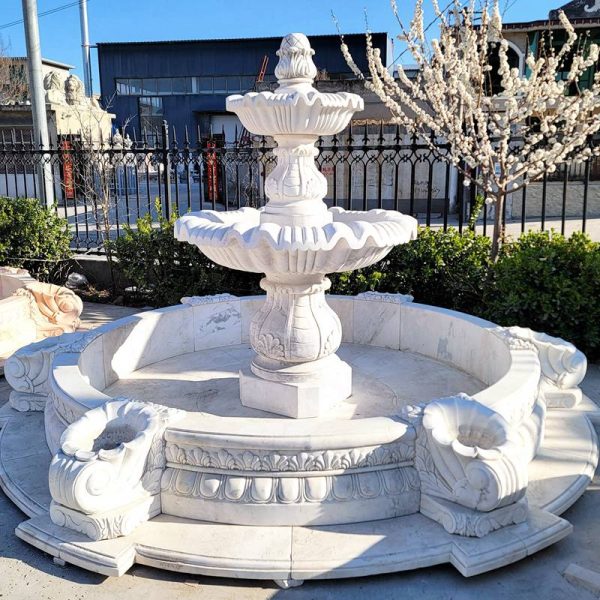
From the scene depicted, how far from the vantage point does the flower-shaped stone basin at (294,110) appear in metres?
3.70

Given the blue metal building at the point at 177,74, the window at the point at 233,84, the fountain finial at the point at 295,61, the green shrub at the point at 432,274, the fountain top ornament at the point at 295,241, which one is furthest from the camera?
the window at the point at 233,84

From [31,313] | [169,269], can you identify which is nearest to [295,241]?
[31,313]

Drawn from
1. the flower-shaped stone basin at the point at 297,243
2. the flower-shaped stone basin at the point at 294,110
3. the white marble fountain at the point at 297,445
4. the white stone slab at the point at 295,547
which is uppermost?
the flower-shaped stone basin at the point at 294,110

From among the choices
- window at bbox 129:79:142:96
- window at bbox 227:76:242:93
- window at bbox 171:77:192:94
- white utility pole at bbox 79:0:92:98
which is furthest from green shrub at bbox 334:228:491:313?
window at bbox 129:79:142:96

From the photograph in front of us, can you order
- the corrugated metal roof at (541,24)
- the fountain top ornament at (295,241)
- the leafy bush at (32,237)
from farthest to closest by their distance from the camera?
the corrugated metal roof at (541,24)
the leafy bush at (32,237)
the fountain top ornament at (295,241)

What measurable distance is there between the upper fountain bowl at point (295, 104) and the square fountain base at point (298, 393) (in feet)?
5.44

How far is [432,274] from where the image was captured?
269 inches

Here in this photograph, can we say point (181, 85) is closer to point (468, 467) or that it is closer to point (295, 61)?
point (295, 61)

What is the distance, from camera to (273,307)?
14.6 ft

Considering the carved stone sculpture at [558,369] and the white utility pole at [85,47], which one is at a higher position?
the white utility pole at [85,47]

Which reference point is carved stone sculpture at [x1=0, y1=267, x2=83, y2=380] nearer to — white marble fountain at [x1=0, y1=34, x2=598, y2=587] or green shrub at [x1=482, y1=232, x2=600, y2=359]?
white marble fountain at [x1=0, y1=34, x2=598, y2=587]

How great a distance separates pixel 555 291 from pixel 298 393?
9.77ft

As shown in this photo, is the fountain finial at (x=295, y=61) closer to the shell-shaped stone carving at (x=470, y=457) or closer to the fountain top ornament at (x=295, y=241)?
the fountain top ornament at (x=295, y=241)

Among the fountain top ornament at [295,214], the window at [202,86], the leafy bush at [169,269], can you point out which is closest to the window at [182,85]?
the window at [202,86]
